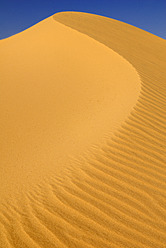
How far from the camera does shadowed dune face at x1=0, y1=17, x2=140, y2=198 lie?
152 inches

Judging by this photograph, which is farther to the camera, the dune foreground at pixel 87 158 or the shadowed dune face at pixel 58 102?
the shadowed dune face at pixel 58 102

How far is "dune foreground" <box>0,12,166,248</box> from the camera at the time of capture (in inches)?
100

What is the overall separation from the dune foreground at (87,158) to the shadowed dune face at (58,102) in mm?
23

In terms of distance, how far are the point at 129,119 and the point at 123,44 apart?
6.08 metres

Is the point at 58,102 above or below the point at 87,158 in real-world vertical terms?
above

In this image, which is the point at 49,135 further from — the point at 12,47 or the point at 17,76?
the point at 12,47

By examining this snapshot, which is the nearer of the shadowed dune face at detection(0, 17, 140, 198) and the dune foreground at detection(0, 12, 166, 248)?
the dune foreground at detection(0, 12, 166, 248)

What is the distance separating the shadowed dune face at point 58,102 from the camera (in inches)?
152

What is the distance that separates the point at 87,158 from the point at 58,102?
105 inches

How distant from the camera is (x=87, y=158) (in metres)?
3.52

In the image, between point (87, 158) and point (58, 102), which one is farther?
point (58, 102)

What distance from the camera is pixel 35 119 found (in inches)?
214

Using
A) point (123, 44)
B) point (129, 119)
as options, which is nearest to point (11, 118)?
point (129, 119)

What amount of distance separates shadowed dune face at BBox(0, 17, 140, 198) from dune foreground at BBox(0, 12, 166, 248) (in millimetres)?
23
